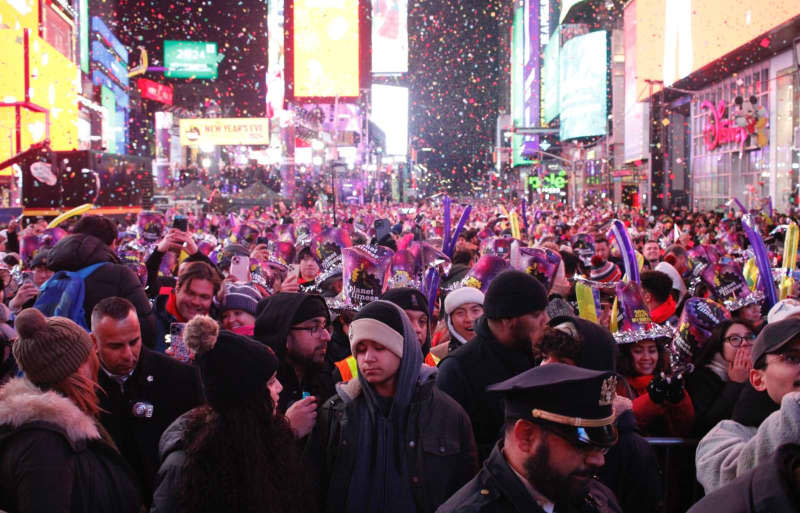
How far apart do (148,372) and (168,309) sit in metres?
1.63

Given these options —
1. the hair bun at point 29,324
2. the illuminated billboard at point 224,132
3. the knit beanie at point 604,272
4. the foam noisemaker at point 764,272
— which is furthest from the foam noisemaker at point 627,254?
the illuminated billboard at point 224,132

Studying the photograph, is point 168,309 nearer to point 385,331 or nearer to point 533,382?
point 385,331

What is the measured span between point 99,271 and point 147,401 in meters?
1.72

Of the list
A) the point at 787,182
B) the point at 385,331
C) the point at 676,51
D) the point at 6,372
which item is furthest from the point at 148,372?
the point at 676,51

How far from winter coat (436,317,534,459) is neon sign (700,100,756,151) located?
34437mm

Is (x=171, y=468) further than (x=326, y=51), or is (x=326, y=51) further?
(x=326, y=51)

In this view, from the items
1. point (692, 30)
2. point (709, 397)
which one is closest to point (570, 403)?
point (709, 397)

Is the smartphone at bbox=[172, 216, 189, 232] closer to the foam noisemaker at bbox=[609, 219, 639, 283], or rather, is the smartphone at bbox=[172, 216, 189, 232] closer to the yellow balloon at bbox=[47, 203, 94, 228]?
the yellow balloon at bbox=[47, 203, 94, 228]

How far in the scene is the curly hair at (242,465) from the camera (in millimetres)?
2922

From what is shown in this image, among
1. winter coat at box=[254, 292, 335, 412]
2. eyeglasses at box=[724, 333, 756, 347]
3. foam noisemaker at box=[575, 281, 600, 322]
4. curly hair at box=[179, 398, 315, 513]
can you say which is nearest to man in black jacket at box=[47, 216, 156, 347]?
winter coat at box=[254, 292, 335, 412]

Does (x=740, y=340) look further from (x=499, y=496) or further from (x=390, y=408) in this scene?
(x=499, y=496)

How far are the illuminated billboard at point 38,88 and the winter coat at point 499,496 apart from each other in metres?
30.1

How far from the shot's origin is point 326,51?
54.2m

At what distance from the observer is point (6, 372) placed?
4.70 meters
